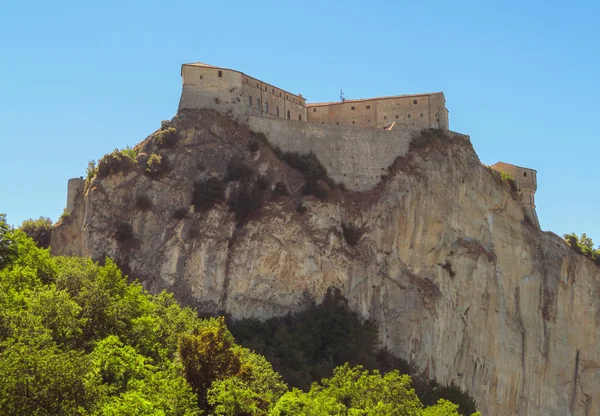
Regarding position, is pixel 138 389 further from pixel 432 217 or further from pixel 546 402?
pixel 546 402

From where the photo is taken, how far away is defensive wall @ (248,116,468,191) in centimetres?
6038

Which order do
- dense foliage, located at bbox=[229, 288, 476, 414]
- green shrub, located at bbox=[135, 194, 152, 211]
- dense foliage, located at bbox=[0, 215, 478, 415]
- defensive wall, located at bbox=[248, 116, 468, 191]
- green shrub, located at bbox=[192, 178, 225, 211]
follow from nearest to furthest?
1. dense foliage, located at bbox=[0, 215, 478, 415]
2. dense foliage, located at bbox=[229, 288, 476, 414]
3. green shrub, located at bbox=[135, 194, 152, 211]
4. green shrub, located at bbox=[192, 178, 225, 211]
5. defensive wall, located at bbox=[248, 116, 468, 191]

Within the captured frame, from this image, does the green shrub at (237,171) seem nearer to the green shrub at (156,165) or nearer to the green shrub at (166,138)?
the green shrub at (166,138)

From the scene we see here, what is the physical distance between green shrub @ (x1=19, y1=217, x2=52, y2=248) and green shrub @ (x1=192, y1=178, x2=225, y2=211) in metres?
10.9

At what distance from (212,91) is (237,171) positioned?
607 cm

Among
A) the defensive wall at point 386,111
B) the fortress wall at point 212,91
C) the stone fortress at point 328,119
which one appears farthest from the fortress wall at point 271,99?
the defensive wall at point 386,111

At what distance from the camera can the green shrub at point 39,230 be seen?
59688 millimetres

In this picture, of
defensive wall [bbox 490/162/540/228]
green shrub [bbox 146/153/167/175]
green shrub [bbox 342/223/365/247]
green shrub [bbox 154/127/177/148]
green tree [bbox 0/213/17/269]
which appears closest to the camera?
green tree [bbox 0/213/17/269]

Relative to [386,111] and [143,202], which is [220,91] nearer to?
[143,202]

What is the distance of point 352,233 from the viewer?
58.8 m

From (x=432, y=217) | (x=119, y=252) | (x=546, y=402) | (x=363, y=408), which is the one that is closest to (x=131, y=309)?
(x=363, y=408)

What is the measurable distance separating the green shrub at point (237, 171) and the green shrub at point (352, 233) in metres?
6.85

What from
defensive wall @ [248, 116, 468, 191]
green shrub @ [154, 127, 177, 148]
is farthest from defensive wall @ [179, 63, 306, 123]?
green shrub @ [154, 127, 177, 148]

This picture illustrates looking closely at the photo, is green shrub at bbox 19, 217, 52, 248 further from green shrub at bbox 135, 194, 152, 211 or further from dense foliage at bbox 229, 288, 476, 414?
dense foliage at bbox 229, 288, 476, 414
